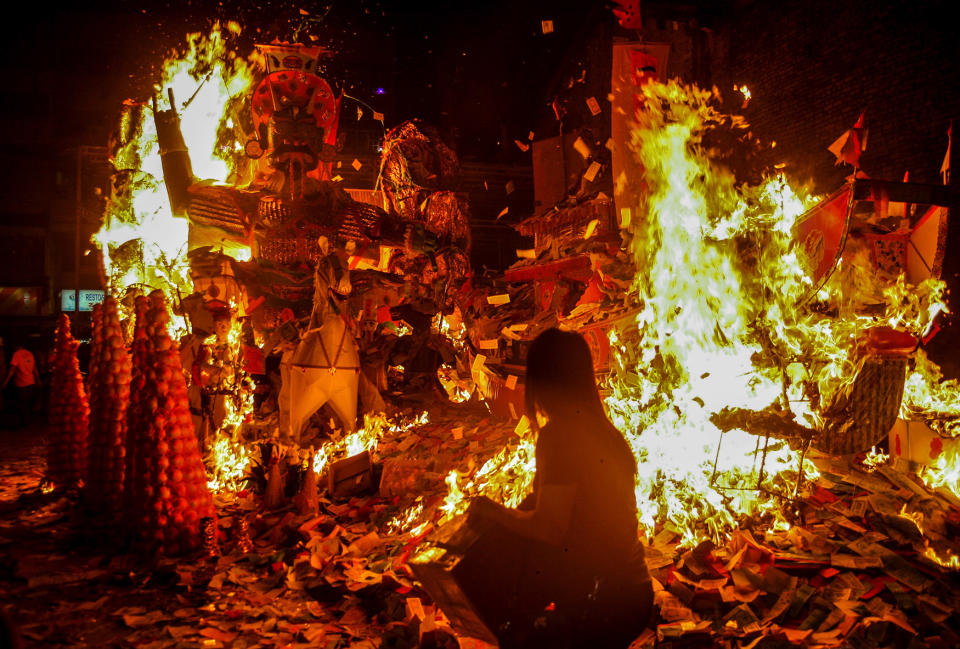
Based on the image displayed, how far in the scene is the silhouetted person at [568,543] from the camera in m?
2.70

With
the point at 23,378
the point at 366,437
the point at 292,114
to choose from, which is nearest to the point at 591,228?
the point at 366,437

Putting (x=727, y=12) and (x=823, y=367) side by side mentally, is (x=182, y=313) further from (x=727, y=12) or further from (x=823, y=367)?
(x=727, y=12)

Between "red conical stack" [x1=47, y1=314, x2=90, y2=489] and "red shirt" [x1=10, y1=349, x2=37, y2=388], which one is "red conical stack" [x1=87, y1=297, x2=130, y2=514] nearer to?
"red conical stack" [x1=47, y1=314, x2=90, y2=489]

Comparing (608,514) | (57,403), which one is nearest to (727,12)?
(608,514)

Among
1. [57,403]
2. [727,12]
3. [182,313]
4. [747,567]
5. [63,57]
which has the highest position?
[63,57]

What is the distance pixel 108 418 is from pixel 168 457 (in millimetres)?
1916

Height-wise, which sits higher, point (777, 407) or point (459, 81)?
point (459, 81)

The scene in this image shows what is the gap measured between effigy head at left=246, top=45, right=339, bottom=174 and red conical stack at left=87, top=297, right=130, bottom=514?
412 centimetres

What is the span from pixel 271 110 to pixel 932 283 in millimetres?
10841

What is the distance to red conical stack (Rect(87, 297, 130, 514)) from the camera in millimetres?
7410

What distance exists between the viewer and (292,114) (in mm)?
10797

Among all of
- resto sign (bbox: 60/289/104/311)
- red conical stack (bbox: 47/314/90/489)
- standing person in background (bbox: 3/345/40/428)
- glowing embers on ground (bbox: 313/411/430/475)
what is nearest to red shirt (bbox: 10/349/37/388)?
standing person in background (bbox: 3/345/40/428)

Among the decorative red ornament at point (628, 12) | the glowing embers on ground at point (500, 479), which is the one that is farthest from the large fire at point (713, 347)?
the decorative red ornament at point (628, 12)

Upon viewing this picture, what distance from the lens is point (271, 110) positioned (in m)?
10.9
